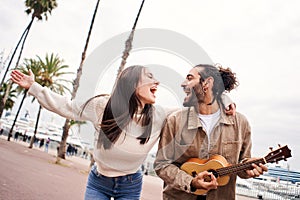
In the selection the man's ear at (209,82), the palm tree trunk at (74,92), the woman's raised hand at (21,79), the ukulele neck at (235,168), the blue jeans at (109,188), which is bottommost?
the blue jeans at (109,188)

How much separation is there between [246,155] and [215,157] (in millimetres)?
295

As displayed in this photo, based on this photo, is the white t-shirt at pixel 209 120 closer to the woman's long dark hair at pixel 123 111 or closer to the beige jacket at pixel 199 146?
the beige jacket at pixel 199 146

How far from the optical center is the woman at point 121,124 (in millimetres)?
2973

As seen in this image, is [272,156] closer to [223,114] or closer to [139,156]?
[223,114]

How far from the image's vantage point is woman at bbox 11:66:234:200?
9.75ft

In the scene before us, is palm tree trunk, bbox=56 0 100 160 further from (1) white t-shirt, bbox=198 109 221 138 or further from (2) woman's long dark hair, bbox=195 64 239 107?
(1) white t-shirt, bbox=198 109 221 138

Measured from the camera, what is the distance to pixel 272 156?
277cm

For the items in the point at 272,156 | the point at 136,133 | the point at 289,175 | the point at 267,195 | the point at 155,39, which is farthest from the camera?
the point at 267,195

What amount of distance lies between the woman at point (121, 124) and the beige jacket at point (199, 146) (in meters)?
0.21

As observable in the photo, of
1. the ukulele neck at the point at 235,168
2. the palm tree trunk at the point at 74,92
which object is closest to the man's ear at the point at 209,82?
the ukulele neck at the point at 235,168

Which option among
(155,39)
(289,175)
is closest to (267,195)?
(289,175)

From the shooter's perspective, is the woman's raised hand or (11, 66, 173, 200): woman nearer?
(11, 66, 173, 200): woman

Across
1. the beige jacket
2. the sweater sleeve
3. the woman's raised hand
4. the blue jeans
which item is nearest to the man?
the beige jacket

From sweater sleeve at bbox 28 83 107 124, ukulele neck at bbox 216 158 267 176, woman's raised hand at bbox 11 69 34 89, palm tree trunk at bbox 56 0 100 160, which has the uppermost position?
palm tree trunk at bbox 56 0 100 160
